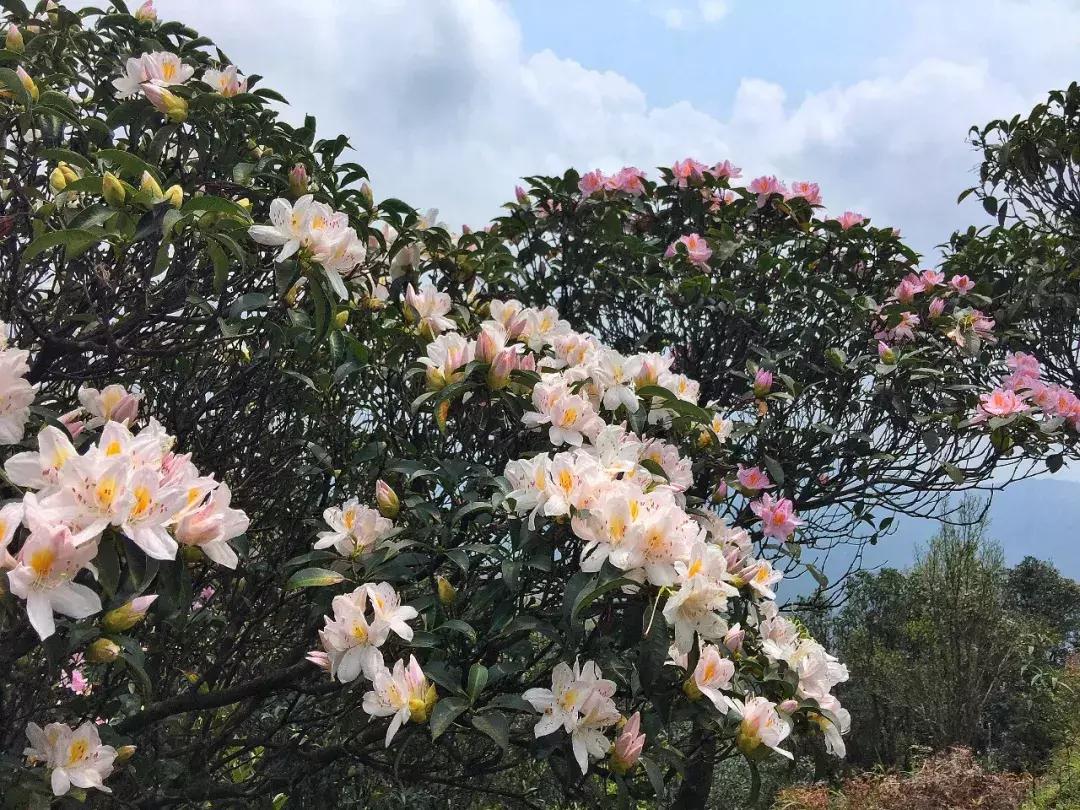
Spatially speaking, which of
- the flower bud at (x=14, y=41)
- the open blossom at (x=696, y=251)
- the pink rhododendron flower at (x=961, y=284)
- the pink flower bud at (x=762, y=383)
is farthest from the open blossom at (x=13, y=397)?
the pink rhododendron flower at (x=961, y=284)

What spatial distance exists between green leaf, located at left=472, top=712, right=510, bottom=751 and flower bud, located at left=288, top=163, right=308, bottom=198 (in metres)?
0.96

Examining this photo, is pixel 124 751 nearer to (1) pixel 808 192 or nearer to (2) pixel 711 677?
(2) pixel 711 677

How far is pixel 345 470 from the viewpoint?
163 centimetres

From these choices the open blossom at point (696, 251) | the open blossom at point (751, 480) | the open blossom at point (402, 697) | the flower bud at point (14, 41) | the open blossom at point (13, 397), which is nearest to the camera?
the open blossom at point (13, 397)

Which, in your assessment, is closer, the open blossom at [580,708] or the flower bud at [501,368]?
the open blossom at [580,708]

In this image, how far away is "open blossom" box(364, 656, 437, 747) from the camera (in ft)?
3.11

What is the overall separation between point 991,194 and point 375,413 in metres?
3.58

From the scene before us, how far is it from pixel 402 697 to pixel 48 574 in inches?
16.7

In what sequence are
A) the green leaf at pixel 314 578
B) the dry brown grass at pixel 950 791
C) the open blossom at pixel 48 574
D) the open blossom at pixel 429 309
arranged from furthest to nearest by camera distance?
1. the dry brown grass at pixel 950 791
2. the open blossom at pixel 429 309
3. the green leaf at pixel 314 578
4. the open blossom at pixel 48 574

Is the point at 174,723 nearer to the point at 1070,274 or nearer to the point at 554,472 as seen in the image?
the point at 554,472

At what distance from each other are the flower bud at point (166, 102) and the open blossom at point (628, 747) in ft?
3.79

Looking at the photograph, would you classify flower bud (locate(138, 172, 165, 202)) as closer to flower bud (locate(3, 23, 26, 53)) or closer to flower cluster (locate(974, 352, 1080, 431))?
flower bud (locate(3, 23, 26, 53))

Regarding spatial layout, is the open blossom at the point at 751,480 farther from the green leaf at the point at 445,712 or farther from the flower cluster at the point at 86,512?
the flower cluster at the point at 86,512

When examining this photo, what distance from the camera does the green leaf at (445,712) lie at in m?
0.90
